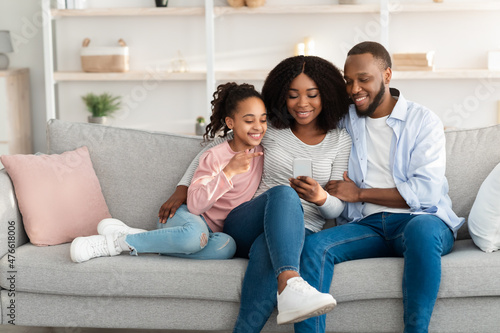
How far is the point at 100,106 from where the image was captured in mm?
4766

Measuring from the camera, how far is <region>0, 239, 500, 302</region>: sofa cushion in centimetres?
195

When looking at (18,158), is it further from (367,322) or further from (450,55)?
(450,55)

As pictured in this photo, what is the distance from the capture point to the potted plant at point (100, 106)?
4723mm

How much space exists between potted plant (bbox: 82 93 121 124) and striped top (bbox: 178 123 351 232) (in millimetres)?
2728

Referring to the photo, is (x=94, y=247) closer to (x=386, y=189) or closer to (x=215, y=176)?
(x=215, y=176)

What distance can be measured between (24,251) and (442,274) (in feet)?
4.47

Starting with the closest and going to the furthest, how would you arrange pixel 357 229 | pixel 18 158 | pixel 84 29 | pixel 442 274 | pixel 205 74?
pixel 442 274, pixel 357 229, pixel 18 158, pixel 205 74, pixel 84 29

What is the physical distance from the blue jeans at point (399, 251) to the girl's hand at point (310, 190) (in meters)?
0.11

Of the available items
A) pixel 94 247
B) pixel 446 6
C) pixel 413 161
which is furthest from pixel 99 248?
pixel 446 6

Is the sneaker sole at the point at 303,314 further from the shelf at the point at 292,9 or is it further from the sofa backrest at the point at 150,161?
the shelf at the point at 292,9

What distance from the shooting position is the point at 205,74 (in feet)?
15.0

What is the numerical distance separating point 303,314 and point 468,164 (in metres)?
1.01

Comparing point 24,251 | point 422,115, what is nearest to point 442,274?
point 422,115

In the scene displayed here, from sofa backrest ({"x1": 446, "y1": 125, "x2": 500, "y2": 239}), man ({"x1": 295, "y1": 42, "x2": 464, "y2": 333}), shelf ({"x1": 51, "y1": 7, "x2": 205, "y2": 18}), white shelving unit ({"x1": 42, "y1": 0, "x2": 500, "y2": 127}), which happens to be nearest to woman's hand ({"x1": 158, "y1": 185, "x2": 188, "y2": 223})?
man ({"x1": 295, "y1": 42, "x2": 464, "y2": 333})
